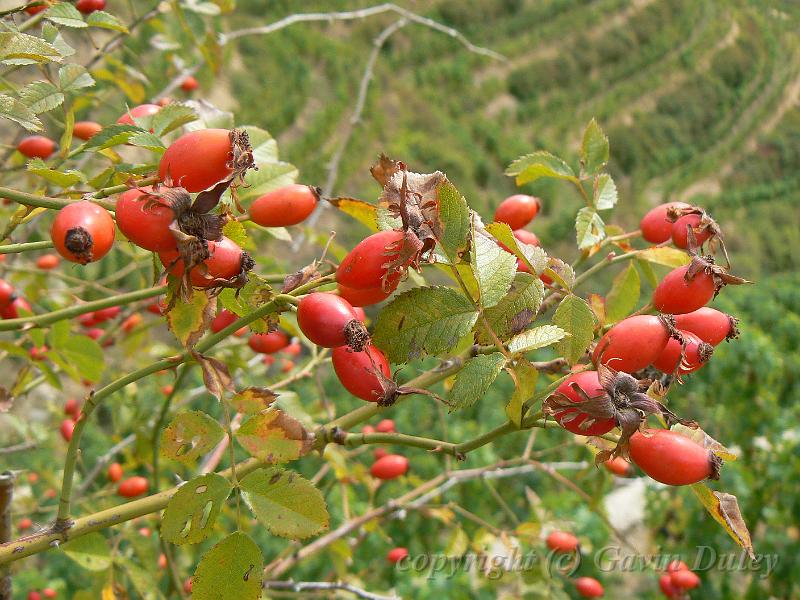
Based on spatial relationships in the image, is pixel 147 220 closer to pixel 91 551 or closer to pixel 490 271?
pixel 490 271

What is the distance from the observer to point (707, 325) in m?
0.76

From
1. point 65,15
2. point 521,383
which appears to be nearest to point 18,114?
point 65,15

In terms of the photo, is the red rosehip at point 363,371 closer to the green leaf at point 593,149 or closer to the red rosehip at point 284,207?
the red rosehip at point 284,207

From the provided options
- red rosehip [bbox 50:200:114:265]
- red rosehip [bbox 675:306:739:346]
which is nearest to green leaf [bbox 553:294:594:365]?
red rosehip [bbox 675:306:739:346]

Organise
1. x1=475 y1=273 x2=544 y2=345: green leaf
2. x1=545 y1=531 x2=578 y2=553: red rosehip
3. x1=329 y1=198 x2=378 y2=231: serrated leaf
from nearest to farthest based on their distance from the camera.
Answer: x1=475 y1=273 x2=544 y2=345: green leaf → x1=329 y1=198 x2=378 y2=231: serrated leaf → x1=545 y1=531 x2=578 y2=553: red rosehip

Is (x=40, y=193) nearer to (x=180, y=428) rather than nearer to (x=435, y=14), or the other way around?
(x=180, y=428)

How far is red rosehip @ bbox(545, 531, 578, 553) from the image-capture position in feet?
5.68

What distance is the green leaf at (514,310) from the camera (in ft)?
2.17

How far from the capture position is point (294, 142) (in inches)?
415

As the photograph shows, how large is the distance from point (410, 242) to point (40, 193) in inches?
15.0

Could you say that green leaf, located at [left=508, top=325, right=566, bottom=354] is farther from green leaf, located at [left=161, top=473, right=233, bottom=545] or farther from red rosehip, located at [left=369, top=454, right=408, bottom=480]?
red rosehip, located at [left=369, top=454, right=408, bottom=480]

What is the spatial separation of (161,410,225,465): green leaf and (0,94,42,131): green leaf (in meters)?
0.30

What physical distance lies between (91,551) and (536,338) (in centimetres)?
79


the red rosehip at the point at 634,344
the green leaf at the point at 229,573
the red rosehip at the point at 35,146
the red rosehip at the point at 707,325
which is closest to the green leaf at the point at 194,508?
the green leaf at the point at 229,573
